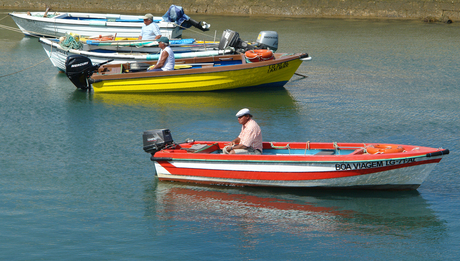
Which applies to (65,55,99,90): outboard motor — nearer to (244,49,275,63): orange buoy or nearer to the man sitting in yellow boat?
the man sitting in yellow boat

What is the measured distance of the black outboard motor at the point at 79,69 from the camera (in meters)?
15.2

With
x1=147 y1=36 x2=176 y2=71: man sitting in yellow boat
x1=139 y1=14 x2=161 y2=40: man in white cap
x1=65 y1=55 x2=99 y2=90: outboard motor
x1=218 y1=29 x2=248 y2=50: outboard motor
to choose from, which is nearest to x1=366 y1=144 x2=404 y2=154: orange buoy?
x1=147 y1=36 x2=176 y2=71: man sitting in yellow boat

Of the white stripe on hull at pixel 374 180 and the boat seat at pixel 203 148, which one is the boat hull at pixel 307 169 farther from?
the boat seat at pixel 203 148

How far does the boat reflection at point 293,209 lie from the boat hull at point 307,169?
0.16m

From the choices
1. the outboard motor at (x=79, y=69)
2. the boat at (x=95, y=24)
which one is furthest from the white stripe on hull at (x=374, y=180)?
the boat at (x=95, y=24)

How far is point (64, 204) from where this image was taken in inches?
322

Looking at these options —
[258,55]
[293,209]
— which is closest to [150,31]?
[258,55]

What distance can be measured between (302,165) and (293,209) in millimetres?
704

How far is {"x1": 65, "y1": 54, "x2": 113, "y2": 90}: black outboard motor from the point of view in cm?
1519

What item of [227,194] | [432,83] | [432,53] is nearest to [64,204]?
[227,194]

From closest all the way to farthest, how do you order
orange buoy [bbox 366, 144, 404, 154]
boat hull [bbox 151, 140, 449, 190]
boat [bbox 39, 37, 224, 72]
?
1. boat hull [bbox 151, 140, 449, 190]
2. orange buoy [bbox 366, 144, 404, 154]
3. boat [bbox 39, 37, 224, 72]

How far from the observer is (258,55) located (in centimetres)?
1533

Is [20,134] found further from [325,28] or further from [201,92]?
[325,28]

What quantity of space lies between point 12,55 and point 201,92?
378 inches
